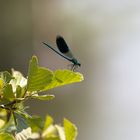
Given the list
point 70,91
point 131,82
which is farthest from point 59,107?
point 131,82

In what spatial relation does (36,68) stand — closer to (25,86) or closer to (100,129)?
(25,86)

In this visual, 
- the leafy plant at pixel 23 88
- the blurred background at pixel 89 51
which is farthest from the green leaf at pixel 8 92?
the blurred background at pixel 89 51

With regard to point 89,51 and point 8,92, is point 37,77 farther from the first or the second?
point 89,51

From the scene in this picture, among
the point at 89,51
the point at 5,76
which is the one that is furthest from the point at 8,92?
the point at 89,51

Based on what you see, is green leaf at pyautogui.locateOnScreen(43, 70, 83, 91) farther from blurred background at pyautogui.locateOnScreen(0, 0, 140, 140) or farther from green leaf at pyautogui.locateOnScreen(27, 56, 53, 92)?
blurred background at pyautogui.locateOnScreen(0, 0, 140, 140)

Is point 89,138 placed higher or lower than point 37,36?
lower

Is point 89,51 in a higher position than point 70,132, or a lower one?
higher

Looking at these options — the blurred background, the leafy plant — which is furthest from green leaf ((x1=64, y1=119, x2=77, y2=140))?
the blurred background
